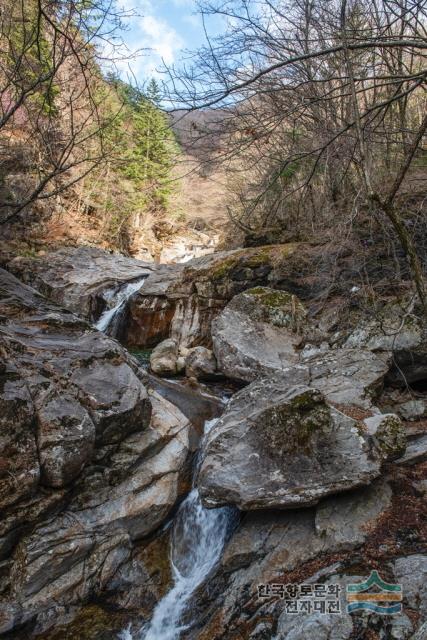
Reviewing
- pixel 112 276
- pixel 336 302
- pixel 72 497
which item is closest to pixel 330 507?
pixel 72 497

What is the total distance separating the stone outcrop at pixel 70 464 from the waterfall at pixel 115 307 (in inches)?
170

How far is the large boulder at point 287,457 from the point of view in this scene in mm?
3473

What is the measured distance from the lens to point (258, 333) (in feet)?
22.3

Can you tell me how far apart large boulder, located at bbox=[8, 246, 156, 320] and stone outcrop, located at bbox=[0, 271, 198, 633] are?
16.3ft

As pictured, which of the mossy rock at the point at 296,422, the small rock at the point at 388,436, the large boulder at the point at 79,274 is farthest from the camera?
→ the large boulder at the point at 79,274

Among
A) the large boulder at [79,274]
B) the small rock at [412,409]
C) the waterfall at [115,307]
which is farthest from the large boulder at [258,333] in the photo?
the large boulder at [79,274]

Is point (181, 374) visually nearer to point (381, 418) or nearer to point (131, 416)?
point (131, 416)

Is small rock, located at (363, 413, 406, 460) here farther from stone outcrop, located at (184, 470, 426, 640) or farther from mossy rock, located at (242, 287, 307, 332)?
mossy rock, located at (242, 287, 307, 332)

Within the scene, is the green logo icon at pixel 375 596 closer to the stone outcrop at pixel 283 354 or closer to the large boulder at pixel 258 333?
the stone outcrop at pixel 283 354

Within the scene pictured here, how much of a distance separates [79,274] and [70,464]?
26.3 ft

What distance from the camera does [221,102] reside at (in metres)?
2.65

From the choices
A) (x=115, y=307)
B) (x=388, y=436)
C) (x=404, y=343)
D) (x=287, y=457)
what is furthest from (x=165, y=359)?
(x=388, y=436)

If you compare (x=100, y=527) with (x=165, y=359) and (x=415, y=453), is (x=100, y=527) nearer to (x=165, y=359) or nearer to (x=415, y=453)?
(x=415, y=453)

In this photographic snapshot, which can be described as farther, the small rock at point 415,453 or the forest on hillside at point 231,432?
the small rock at point 415,453
